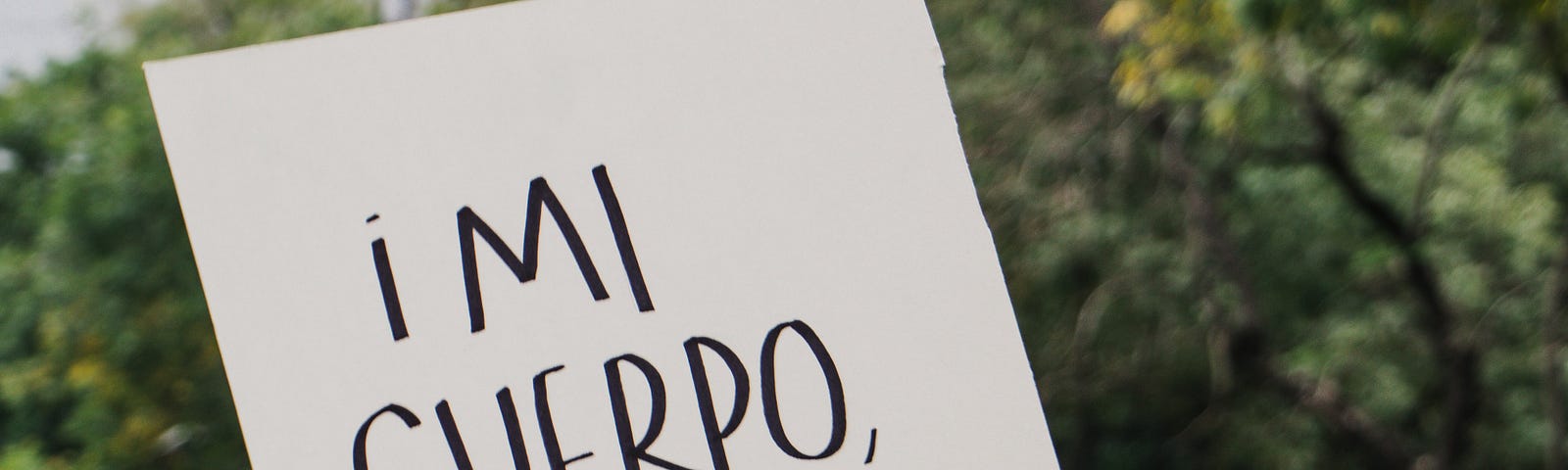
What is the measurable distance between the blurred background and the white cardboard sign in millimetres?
3111

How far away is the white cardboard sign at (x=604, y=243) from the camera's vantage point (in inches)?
44.7

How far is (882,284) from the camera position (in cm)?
119

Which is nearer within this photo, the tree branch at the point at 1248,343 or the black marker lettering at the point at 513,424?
the black marker lettering at the point at 513,424

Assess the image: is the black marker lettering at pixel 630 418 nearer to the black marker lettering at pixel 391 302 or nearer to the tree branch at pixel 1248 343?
the black marker lettering at pixel 391 302

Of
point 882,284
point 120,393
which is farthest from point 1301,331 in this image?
point 882,284

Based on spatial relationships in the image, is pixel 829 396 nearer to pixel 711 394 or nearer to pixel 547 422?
pixel 711 394

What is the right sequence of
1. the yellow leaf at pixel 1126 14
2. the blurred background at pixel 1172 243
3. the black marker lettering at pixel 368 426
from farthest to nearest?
the blurred background at pixel 1172 243 → the yellow leaf at pixel 1126 14 → the black marker lettering at pixel 368 426

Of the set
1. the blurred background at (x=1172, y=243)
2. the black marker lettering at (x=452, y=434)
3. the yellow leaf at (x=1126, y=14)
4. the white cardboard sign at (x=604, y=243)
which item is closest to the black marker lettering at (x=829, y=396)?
the white cardboard sign at (x=604, y=243)

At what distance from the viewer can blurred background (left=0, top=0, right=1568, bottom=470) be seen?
5414 mm

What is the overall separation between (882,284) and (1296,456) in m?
6.54

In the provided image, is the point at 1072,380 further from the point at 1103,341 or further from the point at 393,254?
the point at 393,254

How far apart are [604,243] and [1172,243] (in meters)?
6.02

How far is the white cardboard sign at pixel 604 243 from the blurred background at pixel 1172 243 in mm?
3111

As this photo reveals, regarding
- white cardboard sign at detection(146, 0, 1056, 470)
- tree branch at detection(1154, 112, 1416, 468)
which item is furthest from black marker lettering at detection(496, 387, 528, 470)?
tree branch at detection(1154, 112, 1416, 468)
